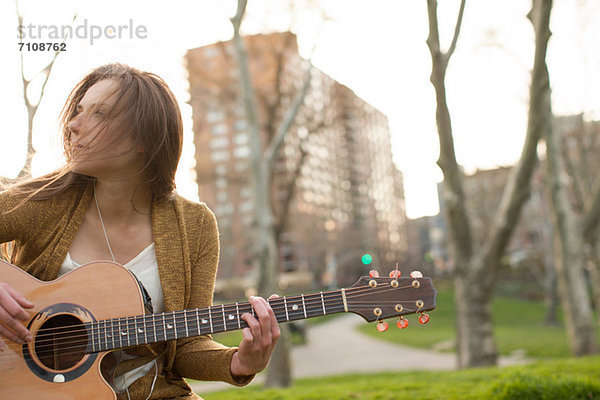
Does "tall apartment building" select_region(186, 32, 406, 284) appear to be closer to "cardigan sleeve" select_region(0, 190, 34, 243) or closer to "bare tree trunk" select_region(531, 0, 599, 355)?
"bare tree trunk" select_region(531, 0, 599, 355)

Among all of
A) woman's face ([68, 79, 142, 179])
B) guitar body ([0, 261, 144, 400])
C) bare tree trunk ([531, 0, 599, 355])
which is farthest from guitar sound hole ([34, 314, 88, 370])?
bare tree trunk ([531, 0, 599, 355])

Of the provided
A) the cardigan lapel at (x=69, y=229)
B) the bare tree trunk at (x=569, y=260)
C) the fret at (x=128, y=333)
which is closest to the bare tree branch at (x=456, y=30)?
the bare tree trunk at (x=569, y=260)

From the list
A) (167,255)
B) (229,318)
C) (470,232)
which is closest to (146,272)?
(167,255)

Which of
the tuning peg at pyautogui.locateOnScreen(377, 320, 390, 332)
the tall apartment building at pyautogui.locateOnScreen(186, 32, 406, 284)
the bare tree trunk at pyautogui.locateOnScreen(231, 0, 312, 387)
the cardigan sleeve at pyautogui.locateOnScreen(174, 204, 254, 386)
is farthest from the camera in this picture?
the tall apartment building at pyautogui.locateOnScreen(186, 32, 406, 284)

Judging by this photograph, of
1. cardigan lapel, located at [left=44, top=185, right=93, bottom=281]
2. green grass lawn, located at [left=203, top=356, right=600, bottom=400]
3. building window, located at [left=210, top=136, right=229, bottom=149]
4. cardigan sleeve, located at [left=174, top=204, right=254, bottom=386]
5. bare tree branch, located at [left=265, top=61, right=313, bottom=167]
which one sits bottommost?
green grass lawn, located at [left=203, top=356, right=600, bottom=400]

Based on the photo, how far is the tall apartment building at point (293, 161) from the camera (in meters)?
15.9

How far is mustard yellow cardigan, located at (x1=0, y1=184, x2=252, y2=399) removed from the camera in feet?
7.72

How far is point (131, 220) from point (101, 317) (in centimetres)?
56

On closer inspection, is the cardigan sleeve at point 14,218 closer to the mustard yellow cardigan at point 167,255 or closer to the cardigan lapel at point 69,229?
the mustard yellow cardigan at point 167,255

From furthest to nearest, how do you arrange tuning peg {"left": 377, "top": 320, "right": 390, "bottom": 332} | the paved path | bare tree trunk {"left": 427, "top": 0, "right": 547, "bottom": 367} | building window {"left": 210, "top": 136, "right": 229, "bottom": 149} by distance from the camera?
building window {"left": 210, "top": 136, "right": 229, "bottom": 149}, the paved path, bare tree trunk {"left": 427, "top": 0, "right": 547, "bottom": 367}, tuning peg {"left": 377, "top": 320, "right": 390, "bottom": 332}

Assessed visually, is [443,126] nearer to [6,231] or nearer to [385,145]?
[6,231]

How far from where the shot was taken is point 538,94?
23.8 ft

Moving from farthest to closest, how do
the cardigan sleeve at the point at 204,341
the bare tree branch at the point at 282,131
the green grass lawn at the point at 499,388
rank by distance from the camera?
the bare tree branch at the point at 282,131 < the green grass lawn at the point at 499,388 < the cardigan sleeve at the point at 204,341

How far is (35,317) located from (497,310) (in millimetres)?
29679
